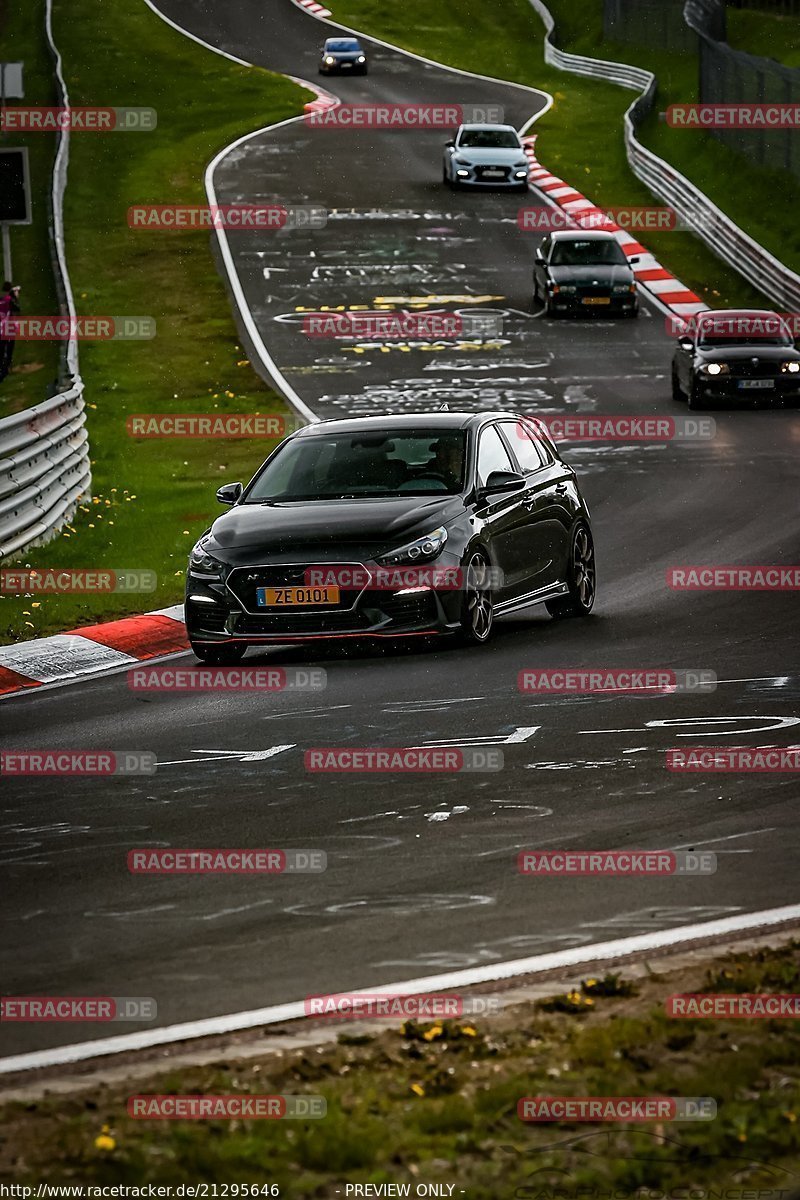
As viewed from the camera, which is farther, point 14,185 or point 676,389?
point 676,389

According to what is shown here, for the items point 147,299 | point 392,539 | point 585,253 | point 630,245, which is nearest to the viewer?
point 392,539

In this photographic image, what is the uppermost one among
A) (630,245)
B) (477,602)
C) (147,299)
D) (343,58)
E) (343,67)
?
(343,58)

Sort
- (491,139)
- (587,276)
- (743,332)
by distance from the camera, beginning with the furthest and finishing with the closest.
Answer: (491,139) → (587,276) → (743,332)

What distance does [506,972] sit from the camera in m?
6.73

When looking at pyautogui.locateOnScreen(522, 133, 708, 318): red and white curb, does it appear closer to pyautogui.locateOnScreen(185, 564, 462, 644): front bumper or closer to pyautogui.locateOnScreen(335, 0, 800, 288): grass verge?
pyautogui.locateOnScreen(335, 0, 800, 288): grass verge

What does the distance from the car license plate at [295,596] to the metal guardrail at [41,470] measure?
16.1 feet

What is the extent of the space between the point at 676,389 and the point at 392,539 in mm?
17718

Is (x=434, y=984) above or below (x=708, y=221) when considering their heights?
above

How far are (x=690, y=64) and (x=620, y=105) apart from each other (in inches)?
253

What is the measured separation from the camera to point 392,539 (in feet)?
43.9

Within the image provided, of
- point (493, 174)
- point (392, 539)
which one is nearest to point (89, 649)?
point (392, 539)

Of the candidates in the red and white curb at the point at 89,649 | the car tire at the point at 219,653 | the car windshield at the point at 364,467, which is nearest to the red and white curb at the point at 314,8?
the red and white curb at the point at 89,649

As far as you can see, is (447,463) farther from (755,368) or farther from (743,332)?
(743,332)

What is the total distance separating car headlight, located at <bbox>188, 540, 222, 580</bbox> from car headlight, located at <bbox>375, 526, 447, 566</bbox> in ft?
3.45
